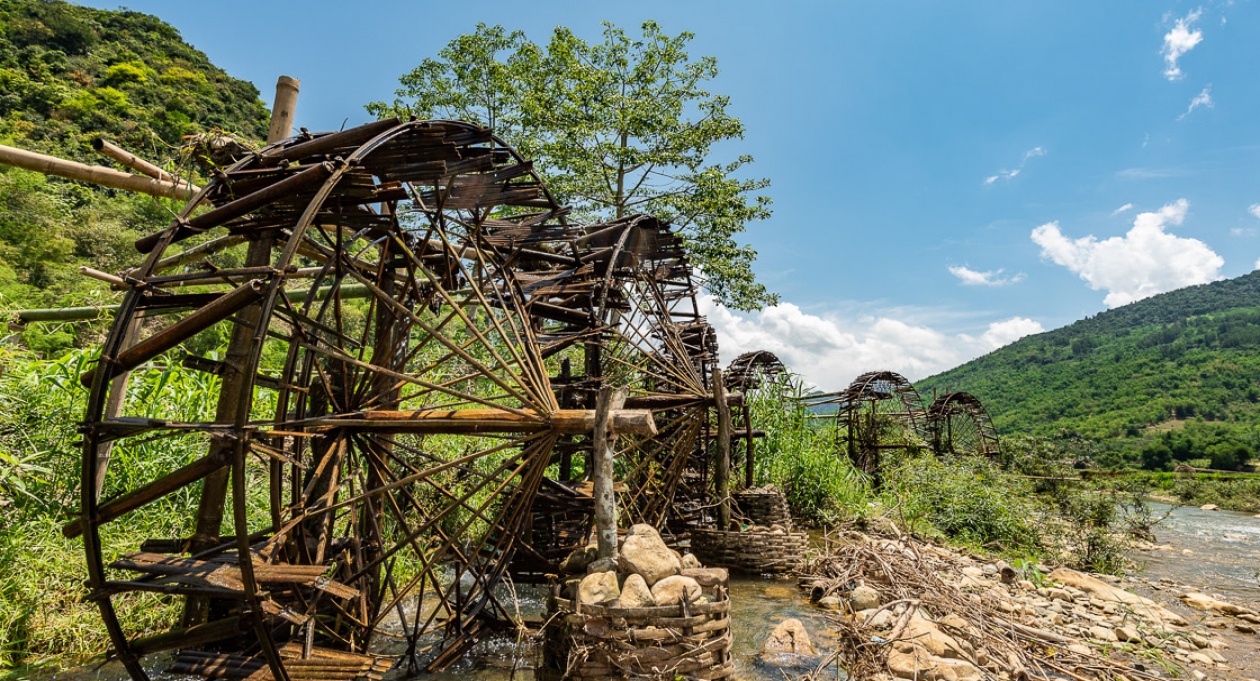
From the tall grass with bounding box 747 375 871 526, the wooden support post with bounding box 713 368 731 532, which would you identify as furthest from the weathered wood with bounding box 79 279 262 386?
the tall grass with bounding box 747 375 871 526

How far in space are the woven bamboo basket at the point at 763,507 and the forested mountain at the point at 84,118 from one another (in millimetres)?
8904

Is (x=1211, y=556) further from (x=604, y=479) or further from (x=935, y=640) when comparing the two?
→ (x=604, y=479)

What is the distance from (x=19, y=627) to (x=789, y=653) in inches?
277

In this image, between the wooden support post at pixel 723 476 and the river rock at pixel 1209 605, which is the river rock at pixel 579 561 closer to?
the wooden support post at pixel 723 476

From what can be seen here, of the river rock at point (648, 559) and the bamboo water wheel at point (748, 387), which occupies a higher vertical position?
the bamboo water wheel at point (748, 387)

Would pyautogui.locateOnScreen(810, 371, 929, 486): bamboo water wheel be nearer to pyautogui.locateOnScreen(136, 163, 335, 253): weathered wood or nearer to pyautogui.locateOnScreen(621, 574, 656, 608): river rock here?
pyautogui.locateOnScreen(621, 574, 656, 608): river rock

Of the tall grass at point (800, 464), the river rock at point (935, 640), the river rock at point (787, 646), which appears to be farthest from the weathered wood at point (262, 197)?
the tall grass at point (800, 464)

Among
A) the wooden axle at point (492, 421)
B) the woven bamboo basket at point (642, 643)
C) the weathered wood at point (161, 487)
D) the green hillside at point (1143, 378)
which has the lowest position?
the woven bamboo basket at point (642, 643)

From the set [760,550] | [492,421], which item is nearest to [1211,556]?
[760,550]

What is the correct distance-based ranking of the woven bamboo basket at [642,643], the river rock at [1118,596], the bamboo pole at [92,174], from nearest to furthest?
1. the woven bamboo basket at [642,643]
2. the bamboo pole at [92,174]
3. the river rock at [1118,596]

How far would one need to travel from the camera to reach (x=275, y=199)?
4.17 meters

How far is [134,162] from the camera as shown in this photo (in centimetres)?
527

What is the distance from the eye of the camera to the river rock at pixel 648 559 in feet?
14.3

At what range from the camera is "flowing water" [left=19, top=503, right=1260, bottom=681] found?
5805 millimetres
